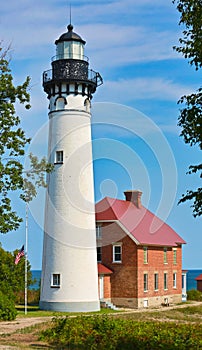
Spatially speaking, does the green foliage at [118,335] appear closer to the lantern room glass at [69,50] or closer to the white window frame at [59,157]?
the white window frame at [59,157]

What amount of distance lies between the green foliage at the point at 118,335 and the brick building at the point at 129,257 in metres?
18.2

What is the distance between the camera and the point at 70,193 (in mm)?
33562

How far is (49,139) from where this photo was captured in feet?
115

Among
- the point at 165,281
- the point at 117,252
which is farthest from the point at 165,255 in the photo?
the point at 117,252

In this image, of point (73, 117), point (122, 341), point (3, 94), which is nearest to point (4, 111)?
point (3, 94)

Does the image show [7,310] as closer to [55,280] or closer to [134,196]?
[55,280]

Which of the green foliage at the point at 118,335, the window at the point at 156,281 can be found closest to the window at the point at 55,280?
the window at the point at 156,281

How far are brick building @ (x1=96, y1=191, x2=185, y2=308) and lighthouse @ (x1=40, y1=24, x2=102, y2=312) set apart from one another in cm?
494

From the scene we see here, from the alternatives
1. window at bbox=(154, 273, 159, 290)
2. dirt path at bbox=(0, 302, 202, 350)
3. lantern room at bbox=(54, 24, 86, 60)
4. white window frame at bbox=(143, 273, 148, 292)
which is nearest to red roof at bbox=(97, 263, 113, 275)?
white window frame at bbox=(143, 273, 148, 292)

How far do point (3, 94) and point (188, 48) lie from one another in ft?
19.5

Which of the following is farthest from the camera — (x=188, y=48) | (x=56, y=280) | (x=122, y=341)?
(x=56, y=280)

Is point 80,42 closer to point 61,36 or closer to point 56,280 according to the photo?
point 61,36

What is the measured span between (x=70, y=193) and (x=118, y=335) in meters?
16.4

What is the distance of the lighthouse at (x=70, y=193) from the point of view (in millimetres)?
33312
